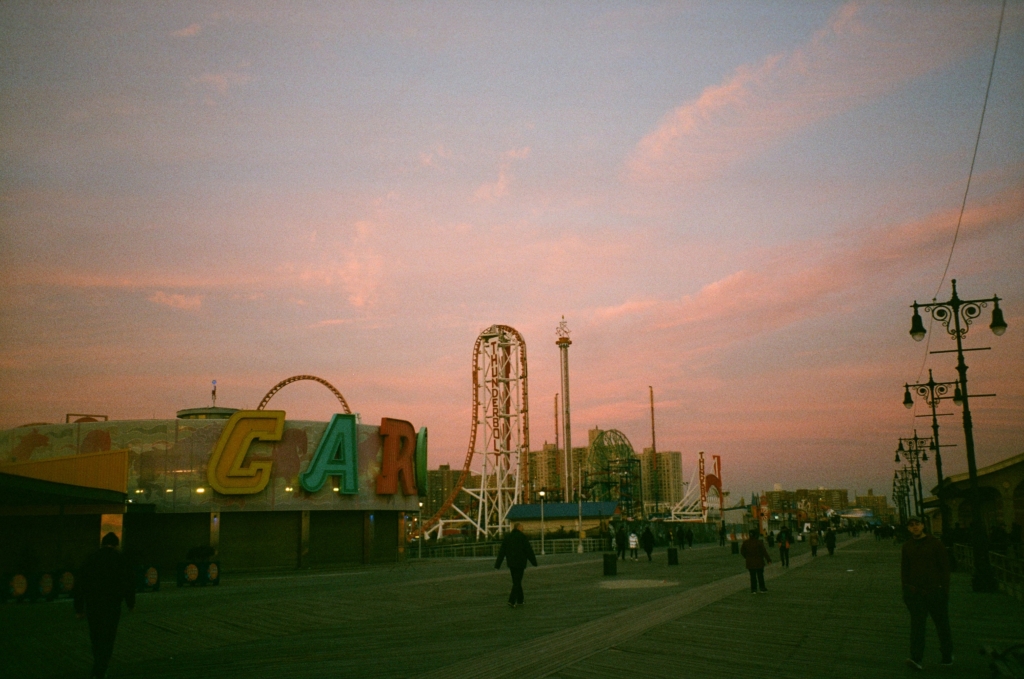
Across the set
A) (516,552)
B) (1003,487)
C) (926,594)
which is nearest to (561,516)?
(1003,487)

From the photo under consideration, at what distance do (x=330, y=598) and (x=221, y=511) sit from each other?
23.0 meters

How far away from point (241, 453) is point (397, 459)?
9.42 meters

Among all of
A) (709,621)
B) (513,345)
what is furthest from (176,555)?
(513,345)

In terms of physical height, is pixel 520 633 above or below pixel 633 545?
above

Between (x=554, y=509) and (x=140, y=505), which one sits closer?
(x=140, y=505)

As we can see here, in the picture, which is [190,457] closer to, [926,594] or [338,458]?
[338,458]

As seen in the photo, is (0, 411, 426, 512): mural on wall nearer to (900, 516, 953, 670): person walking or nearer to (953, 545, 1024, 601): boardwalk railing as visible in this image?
(953, 545, 1024, 601): boardwalk railing

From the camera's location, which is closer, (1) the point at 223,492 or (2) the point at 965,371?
(2) the point at 965,371

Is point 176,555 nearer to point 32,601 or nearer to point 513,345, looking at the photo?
point 32,601

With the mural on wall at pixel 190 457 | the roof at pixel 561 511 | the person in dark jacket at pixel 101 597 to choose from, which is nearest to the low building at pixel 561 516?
the roof at pixel 561 511

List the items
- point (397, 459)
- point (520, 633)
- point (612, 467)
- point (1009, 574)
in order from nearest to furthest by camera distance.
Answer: point (520, 633) → point (1009, 574) → point (397, 459) → point (612, 467)

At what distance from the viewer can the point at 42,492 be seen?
76.2ft

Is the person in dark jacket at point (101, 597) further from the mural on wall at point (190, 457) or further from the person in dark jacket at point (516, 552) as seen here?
the mural on wall at point (190, 457)

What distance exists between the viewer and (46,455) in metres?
41.4
